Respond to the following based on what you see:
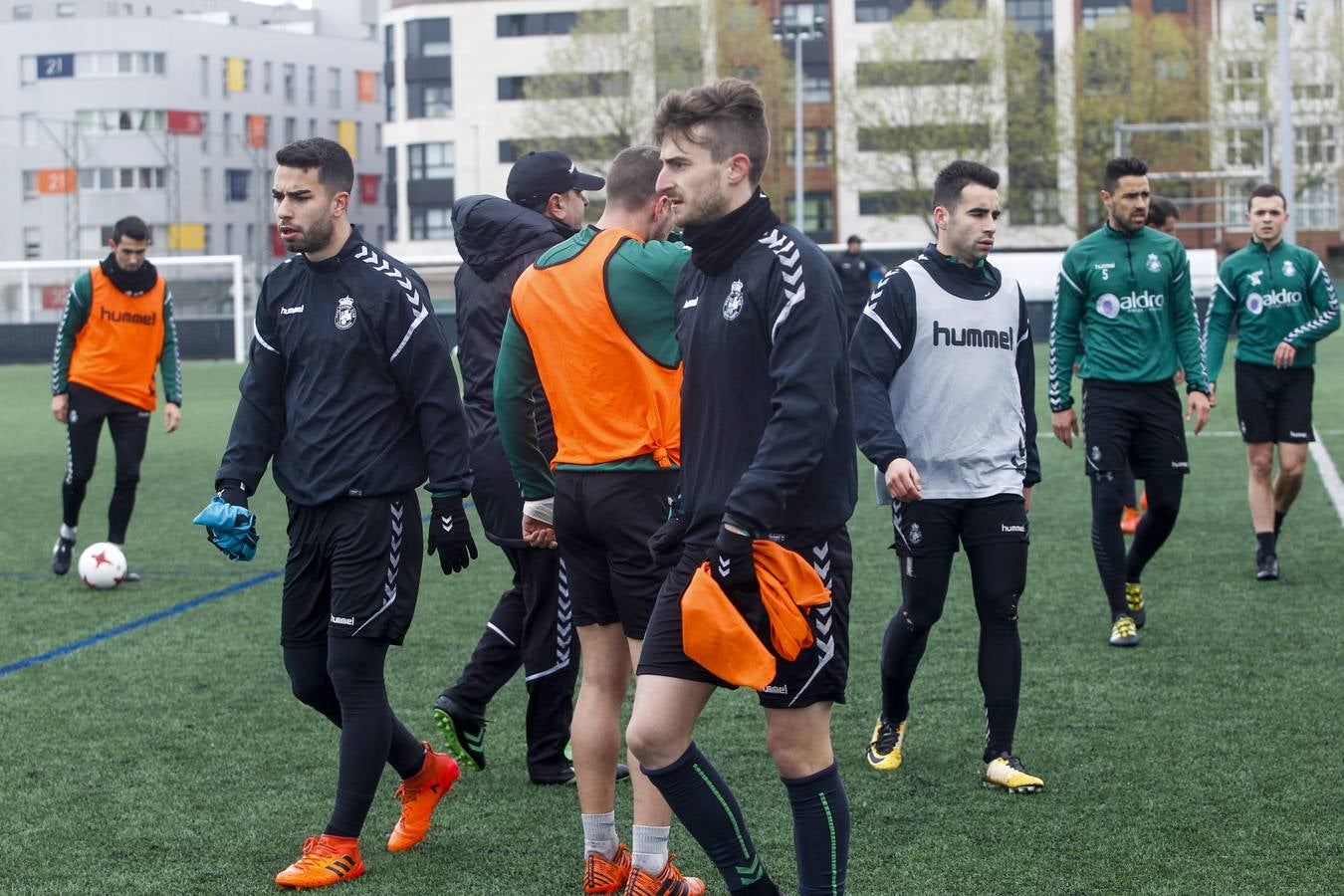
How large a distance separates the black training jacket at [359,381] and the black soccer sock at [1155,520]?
405cm

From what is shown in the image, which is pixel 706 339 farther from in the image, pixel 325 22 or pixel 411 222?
pixel 325 22

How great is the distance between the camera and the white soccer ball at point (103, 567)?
9781 mm

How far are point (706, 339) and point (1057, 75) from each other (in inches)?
2433

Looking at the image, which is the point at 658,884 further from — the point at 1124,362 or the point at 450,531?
the point at 1124,362

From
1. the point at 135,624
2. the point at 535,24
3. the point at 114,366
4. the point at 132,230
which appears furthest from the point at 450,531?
the point at 535,24

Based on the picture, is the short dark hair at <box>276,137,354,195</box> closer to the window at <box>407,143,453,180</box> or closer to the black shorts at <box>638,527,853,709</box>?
the black shorts at <box>638,527,853,709</box>

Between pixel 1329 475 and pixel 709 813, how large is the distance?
37.7 ft

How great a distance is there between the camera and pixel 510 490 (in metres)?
5.71

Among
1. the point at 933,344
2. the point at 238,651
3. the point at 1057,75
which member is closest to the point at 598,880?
the point at 933,344

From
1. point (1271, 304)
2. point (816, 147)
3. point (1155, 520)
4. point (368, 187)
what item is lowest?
point (1155, 520)

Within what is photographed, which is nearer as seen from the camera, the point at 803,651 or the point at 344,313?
the point at 803,651

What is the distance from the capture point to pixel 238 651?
8.09 metres

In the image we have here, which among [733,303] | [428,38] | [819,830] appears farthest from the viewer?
[428,38]

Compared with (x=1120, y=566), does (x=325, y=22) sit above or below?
above
